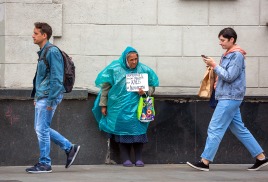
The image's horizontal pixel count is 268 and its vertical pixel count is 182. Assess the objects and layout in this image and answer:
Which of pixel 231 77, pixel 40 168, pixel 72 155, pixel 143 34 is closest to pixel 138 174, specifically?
pixel 72 155

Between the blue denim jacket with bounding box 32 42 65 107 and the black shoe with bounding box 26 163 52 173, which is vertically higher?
the blue denim jacket with bounding box 32 42 65 107

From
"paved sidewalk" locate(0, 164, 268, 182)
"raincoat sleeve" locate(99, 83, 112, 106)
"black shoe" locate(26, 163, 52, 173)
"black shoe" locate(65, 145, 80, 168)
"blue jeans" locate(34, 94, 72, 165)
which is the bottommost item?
"paved sidewalk" locate(0, 164, 268, 182)

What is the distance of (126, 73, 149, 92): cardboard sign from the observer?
10836 millimetres

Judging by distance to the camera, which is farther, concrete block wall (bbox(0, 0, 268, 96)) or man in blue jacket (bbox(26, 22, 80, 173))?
concrete block wall (bbox(0, 0, 268, 96))

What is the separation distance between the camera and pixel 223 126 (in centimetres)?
1010

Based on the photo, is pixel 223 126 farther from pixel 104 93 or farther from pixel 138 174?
pixel 104 93

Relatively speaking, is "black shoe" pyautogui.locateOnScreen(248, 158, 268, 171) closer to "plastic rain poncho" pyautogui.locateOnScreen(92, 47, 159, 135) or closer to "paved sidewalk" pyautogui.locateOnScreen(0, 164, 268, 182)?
"paved sidewalk" pyautogui.locateOnScreen(0, 164, 268, 182)

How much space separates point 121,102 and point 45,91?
140 centimetres

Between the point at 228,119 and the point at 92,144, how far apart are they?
1.96 metres

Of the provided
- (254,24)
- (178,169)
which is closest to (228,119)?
(178,169)

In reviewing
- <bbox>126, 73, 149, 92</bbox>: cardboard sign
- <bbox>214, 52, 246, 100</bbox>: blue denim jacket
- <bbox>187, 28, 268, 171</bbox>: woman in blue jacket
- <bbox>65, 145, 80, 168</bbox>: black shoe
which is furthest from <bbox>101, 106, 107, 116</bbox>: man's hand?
<bbox>214, 52, 246, 100</bbox>: blue denim jacket

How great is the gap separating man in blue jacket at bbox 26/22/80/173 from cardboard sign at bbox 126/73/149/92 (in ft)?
4.09

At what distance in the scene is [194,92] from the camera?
11.4 meters

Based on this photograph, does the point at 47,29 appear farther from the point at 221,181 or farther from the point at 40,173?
the point at 221,181
